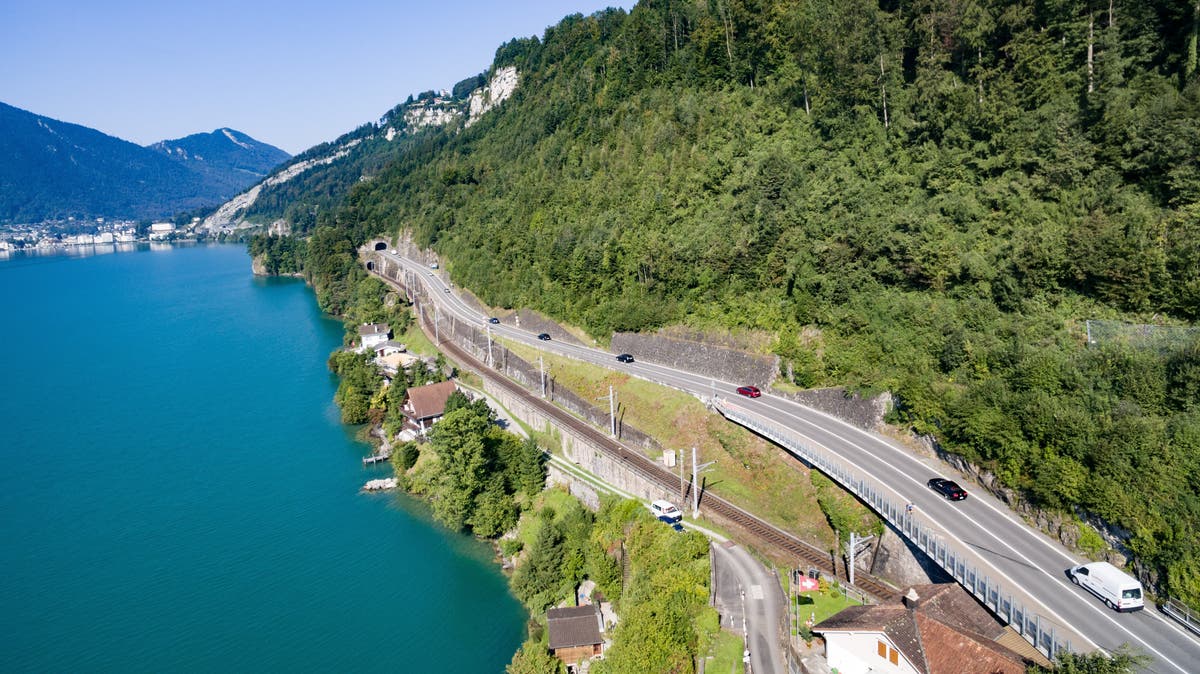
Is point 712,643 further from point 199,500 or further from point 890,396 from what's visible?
point 199,500

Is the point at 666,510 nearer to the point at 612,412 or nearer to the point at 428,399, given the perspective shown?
the point at 612,412

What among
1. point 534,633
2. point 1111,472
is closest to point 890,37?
point 1111,472

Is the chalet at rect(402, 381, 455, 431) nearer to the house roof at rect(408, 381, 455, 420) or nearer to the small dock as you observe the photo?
the house roof at rect(408, 381, 455, 420)

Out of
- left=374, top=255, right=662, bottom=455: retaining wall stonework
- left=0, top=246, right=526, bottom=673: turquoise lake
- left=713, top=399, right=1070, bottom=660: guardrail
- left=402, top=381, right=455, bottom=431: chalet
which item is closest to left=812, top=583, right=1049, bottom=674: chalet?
left=713, top=399, right=1070, bottom=660: guardrail

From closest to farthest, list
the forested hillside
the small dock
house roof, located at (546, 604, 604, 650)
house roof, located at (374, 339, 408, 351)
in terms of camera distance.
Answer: the forested hillside, house roof, located at (546, 604, 604, 650), the small dock, house roof, located at (374, 339, 408, 351)

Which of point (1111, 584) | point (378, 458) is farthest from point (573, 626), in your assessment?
point (378, 458)

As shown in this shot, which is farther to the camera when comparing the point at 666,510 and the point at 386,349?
the point at 386,349
